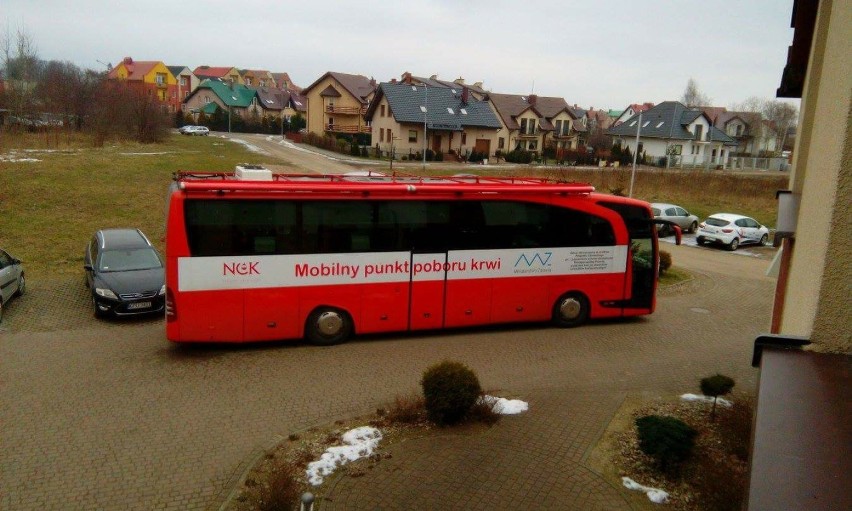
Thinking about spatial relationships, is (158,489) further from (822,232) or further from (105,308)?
(105,308)

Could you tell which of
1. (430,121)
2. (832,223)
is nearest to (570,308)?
(832,223)

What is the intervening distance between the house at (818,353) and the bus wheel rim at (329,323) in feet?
28.6

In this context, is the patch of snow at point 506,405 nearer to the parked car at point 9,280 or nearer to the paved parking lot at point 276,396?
the paved parking lot at point 276,396

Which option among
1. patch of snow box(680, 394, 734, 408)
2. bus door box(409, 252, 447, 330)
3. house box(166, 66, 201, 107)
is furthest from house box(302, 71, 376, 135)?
patch of snow box(680, 394, 734, 408)

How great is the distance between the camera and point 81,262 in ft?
66.6

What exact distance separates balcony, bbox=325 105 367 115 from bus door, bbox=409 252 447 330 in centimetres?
5849

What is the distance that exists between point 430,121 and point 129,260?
1739 inches

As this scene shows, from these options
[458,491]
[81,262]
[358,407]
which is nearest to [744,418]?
[458,491]

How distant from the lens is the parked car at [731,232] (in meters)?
29.5

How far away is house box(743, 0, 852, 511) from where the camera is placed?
2857 millimetres

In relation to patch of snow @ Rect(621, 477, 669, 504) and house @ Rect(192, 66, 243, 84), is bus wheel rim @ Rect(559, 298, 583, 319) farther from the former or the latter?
house @ Rect(192, 66, 243, 84)

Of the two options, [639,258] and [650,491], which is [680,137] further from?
[650,491]

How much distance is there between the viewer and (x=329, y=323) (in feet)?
41.6

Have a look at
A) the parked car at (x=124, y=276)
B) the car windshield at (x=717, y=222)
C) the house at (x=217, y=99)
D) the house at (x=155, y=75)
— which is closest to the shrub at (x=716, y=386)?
the parked car at (x=124, y=276)
